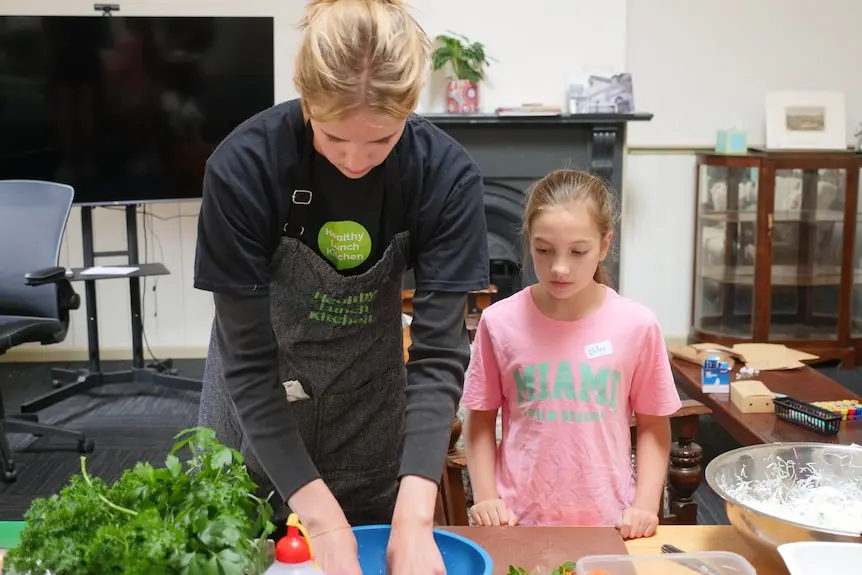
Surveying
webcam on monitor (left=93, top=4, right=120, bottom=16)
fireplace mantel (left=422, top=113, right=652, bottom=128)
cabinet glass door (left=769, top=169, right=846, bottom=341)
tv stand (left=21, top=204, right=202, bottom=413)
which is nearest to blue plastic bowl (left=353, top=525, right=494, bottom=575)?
tv stand (left=21, top=204, right=202, bottom=413)

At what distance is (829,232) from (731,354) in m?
1.42

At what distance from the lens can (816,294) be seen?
4383mm

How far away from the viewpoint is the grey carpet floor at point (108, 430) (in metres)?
3.03

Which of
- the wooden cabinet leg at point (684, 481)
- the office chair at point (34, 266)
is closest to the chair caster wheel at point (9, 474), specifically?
the office chair at point (34, 266)

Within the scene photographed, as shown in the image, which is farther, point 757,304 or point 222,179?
point 757,304

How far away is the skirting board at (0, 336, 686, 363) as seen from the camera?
15.0ft

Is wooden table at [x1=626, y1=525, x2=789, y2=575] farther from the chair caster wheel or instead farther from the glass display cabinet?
the glass display cabinet

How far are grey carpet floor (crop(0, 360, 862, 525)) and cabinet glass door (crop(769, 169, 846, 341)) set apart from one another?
26 cm

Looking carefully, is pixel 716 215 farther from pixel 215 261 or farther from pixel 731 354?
pixel 215 261

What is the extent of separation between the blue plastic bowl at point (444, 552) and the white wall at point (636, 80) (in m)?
3.41

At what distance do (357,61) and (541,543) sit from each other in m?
0.61

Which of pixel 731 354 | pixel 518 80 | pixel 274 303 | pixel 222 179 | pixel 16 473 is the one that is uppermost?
pixel 518 80

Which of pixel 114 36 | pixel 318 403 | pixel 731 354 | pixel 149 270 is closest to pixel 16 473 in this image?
pixel 149 270

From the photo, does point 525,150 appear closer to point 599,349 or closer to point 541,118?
point 541,118
